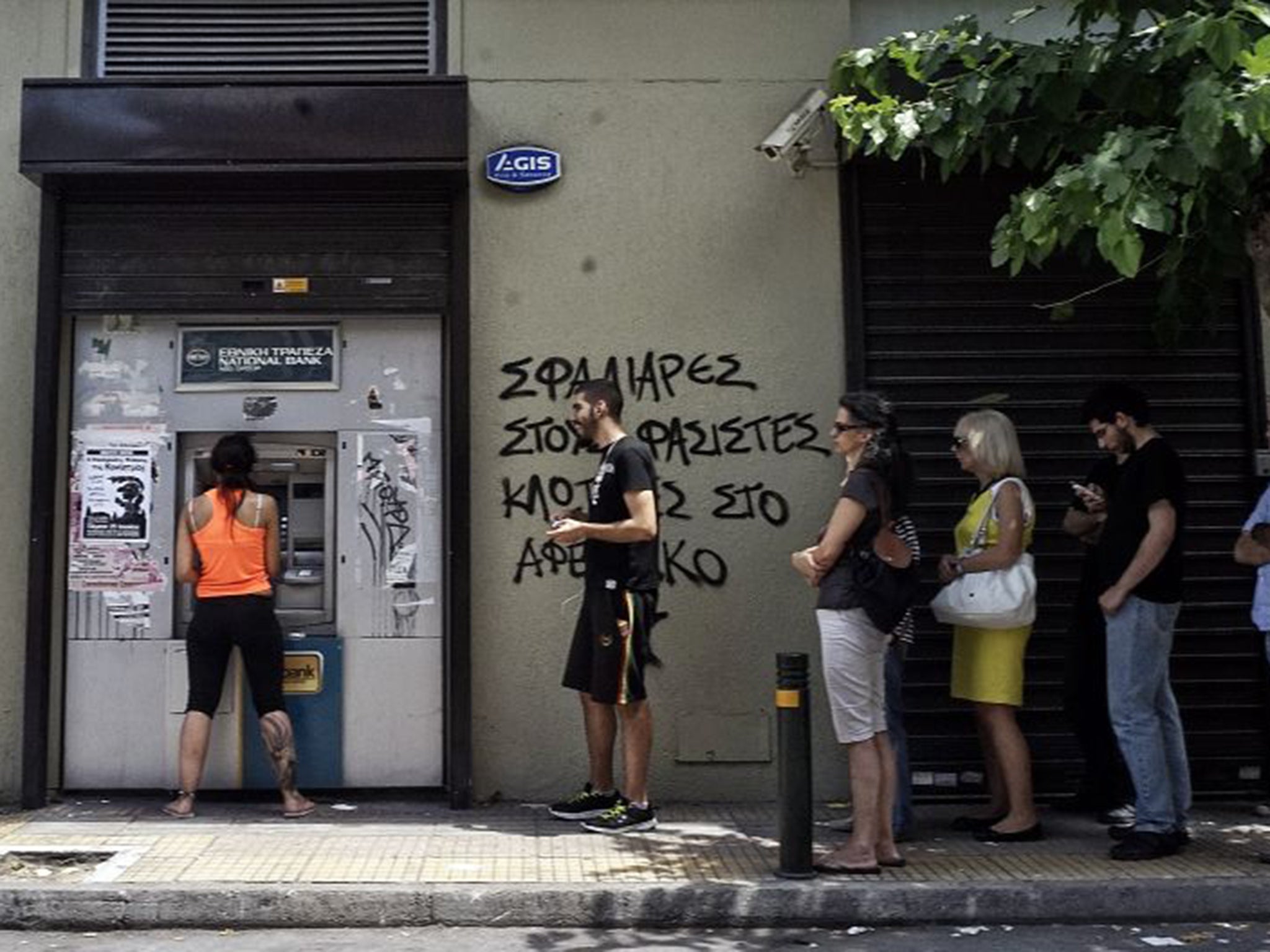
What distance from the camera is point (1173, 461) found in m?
5.66

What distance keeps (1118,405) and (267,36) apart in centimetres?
474

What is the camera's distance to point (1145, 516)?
Answer: 562cm

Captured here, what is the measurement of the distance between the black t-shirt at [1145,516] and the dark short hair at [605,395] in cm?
228

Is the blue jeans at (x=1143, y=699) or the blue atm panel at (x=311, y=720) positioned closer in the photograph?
the blue jeans at (x=1143, y=699)

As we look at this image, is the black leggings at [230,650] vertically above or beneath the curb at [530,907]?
above

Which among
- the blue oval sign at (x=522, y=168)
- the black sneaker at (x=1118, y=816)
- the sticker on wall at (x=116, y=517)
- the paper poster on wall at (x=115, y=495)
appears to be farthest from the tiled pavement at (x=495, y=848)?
the blue oval sign at (x=522, y=168)

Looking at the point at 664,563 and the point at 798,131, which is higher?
the point at 798,131

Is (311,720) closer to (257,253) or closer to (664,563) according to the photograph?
(664,563)

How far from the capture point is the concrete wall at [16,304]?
21.6 ft

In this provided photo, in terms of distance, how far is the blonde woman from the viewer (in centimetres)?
578

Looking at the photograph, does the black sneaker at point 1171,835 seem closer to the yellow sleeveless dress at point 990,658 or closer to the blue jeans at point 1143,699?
the blue jeans at point 1143,699

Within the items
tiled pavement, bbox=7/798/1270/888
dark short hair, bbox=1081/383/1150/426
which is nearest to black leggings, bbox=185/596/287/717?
tiled pavement, bbox=7/798/1270/888

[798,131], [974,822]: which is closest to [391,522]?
[798,131]

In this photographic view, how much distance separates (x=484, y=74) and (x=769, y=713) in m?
3.65
